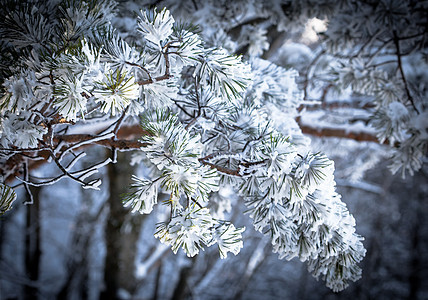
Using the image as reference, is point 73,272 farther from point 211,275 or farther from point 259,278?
point 259,278

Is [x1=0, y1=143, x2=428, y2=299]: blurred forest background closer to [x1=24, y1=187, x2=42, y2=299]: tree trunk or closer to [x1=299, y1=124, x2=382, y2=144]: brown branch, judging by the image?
[x1=24, y1=187, x2=42, y2=299]: tree trunk

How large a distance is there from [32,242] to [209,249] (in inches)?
90.5

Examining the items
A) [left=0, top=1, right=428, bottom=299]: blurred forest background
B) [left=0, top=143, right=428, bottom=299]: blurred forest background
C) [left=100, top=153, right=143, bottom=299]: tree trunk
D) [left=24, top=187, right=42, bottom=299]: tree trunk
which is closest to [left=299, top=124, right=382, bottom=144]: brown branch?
[left=0, top=1, right=428, bottom=299]: blurred forest background

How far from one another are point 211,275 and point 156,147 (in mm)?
3115

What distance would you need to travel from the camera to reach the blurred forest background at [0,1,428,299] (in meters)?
2.50

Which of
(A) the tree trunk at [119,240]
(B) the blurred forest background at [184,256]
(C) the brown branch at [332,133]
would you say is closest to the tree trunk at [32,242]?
(B) the blurred forest background at [184,256]

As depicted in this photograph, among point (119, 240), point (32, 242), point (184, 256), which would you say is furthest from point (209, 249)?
point (32, 242)

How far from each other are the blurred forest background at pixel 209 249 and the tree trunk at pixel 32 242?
0.5 inches

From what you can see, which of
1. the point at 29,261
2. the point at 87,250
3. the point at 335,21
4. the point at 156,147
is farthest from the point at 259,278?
the point at 156,147

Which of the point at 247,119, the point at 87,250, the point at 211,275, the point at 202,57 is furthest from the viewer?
the point at 87,250

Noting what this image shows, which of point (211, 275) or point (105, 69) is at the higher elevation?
point (105, 69)

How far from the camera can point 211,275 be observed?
3385 mm

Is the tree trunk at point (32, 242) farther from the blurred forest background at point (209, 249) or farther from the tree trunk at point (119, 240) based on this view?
the tree trunk at point (119, 240)

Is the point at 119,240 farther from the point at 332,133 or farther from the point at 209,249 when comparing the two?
the point at 332,133
